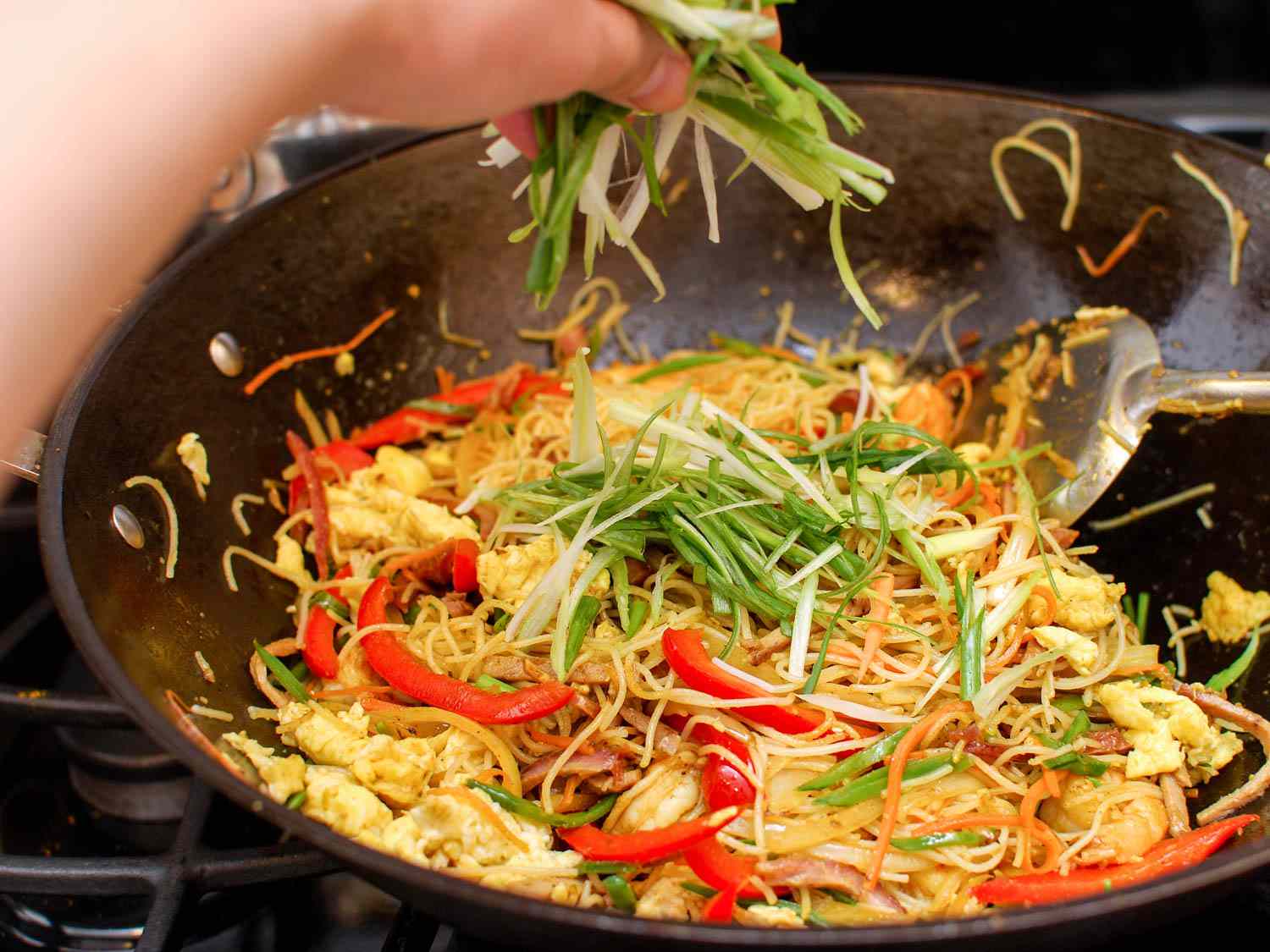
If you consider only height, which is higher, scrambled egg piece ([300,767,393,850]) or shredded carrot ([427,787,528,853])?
scrambled egg piece ([300,767,393,850])

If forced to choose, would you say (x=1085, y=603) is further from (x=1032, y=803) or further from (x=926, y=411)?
(x=926, y=411)

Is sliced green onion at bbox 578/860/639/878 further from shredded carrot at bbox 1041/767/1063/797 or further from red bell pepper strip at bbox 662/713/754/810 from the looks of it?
shredded carrot at bbox 1041/767/1063/797

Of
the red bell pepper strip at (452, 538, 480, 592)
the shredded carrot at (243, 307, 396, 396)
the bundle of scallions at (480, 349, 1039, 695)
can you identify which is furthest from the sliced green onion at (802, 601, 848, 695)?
the shredded carrot at (243, 307, 396, 396)

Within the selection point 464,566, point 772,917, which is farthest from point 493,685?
point 772,917

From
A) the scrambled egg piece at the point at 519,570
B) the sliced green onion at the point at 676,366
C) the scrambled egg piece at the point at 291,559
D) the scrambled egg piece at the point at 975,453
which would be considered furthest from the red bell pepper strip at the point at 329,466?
the scrambled egg piece at the point at 975,453

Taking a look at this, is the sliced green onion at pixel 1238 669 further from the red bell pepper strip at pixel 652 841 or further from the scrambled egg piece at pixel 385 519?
the scrambled egg piece at pixel 385 519
